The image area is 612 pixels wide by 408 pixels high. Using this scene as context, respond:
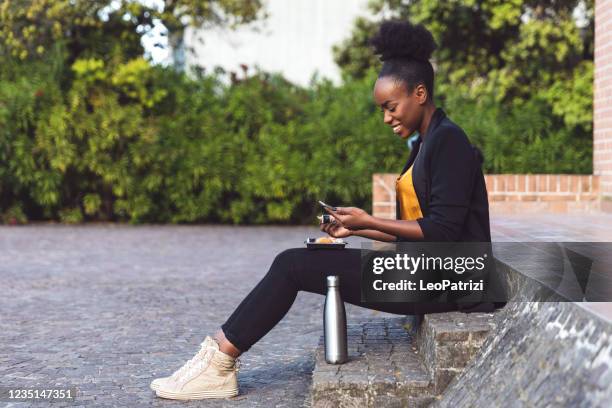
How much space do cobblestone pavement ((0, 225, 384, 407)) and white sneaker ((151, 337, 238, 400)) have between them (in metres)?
0.06

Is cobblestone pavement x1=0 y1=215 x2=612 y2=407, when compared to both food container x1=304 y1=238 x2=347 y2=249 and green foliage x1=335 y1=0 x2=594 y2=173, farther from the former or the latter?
green foliage x1=335 y1=0 x2=594 y2=173

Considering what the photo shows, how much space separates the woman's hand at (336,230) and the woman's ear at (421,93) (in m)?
0.62

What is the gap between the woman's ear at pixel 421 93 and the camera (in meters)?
3.56

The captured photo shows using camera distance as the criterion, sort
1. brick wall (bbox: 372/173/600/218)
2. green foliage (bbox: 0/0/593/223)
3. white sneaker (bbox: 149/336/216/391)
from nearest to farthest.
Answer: white sneaker (bbox: 149/336/216/391) < brick wall (bbox: 372/173/600/218) < green foliage (bbox: 0/0/593/223)

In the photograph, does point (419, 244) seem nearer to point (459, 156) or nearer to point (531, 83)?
point (459, 156)

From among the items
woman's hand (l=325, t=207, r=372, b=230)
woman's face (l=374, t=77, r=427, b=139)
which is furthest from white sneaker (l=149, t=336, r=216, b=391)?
woman's face (l=374, t=77, r=427, b=139)

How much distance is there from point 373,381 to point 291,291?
1.76 ft

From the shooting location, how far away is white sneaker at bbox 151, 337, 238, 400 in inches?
145

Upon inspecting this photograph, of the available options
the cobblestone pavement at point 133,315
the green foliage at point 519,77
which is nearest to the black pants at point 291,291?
the cobblestone pavement at point 133,315

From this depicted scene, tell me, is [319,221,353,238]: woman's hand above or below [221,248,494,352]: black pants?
above

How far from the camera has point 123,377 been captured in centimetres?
415

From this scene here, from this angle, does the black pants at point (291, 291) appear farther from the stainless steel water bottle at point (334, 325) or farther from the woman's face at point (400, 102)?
the woman's face at point (400, 102)

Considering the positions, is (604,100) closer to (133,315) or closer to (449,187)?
(133,315)

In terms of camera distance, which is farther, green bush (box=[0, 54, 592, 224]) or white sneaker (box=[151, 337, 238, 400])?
green bush (box=[0, 54, 592, 224])
